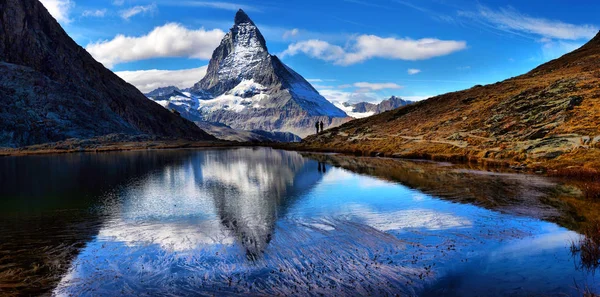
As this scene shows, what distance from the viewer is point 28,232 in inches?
957

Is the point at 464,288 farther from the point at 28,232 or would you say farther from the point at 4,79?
the point at 4,79

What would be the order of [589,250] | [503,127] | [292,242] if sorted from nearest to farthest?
[589,250]
[292,242]
[503,127]

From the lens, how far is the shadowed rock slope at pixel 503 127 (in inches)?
2096

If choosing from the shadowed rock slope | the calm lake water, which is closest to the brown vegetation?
the calm lake water

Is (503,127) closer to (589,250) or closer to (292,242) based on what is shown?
(589,250)

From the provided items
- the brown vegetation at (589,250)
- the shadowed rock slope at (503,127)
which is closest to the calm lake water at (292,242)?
the brown vegetation at (589,250)

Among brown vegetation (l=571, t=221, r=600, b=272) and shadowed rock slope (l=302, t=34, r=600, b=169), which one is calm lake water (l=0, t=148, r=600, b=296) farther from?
shadowed rock slope (l=302, t=34, r=600, b=169)

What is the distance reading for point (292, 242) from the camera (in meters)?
21.7

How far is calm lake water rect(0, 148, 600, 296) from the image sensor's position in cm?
1593

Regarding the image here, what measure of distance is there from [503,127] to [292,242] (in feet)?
202

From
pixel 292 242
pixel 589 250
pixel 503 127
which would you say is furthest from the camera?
pixel 503 127

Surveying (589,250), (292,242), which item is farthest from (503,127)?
(292,242)

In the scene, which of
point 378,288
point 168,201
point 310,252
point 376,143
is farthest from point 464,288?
point 376,143

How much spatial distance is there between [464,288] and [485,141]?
5898 centimetres
